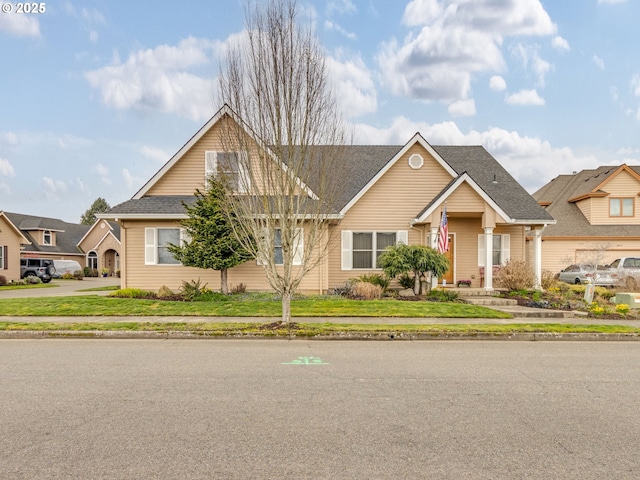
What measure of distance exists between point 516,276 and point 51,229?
154 ft

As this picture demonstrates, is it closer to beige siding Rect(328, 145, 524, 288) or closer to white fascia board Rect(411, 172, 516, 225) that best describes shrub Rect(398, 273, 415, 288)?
beige siding Rect(328, 145, 524, 288)

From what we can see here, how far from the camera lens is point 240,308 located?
14.4 meters

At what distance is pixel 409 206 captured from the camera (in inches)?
812

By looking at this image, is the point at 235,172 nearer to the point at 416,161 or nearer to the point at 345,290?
the point at 345,290

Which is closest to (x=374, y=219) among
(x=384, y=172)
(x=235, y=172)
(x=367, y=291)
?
(x=384, y=172)

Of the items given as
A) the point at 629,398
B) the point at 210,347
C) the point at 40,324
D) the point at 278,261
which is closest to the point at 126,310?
the point at 40,324

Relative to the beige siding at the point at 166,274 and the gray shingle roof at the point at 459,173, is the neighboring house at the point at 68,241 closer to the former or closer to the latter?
the beige siding at the point at 166,274

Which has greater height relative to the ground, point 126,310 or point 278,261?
point 278,261

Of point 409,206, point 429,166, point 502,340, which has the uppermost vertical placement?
point 429,166

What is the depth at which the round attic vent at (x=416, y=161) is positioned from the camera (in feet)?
67.5

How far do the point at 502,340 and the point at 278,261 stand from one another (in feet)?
34.9

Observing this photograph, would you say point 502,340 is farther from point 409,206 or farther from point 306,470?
point 409,206

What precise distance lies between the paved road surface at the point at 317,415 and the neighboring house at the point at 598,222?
891 inches

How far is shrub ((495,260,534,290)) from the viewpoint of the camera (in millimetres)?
19341
